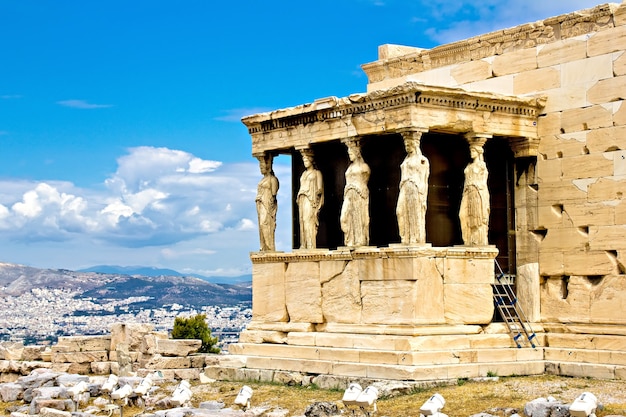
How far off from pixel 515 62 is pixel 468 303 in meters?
4.56

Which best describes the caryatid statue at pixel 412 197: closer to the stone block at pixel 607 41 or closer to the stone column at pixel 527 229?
the stone column at pixel 527 229

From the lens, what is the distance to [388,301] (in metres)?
22.0

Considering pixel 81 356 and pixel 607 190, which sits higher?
pixel 607 190

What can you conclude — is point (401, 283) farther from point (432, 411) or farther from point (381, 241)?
point (432, 411)

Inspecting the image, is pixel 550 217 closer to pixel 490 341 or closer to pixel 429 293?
pixel 490 341

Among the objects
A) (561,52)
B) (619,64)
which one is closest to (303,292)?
(561,52)

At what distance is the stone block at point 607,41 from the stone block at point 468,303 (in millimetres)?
4421

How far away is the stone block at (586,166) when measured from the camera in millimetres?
21906

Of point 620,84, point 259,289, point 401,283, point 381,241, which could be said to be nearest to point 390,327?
point 401,283

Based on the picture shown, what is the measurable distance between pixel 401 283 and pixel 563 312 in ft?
10.0

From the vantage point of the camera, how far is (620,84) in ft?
71.6

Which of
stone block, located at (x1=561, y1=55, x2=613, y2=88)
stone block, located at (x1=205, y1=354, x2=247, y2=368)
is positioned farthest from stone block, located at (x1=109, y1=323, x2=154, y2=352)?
stone block, located at (x1=561, y1=55, x2=613, y2=88)

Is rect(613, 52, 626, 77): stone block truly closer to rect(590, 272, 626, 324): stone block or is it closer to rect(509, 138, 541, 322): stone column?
rect(509, 138, 541, 322): stone column

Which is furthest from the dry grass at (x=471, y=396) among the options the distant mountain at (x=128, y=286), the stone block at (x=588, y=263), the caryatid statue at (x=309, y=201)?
the distant mountain at (x=128, y=286)
